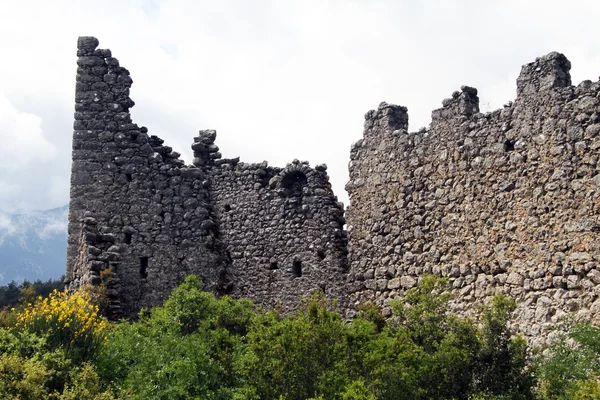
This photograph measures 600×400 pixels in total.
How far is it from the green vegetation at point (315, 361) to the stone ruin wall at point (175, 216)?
13.7 ft

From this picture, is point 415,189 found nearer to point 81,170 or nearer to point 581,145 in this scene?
point 581,145

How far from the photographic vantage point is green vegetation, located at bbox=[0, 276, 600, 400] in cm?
1109

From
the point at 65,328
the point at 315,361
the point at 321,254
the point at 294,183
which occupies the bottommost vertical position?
the point at 315,361

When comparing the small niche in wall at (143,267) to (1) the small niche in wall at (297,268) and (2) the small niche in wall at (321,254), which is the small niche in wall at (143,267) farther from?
(2) the small niche in wall at (321,254)

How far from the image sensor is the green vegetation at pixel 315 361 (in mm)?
11086

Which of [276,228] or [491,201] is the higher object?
[276,228]

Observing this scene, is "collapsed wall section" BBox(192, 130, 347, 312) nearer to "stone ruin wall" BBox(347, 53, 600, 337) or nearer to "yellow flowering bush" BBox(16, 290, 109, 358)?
"stone ruin wall" BBox(347, 53, 600, 337)

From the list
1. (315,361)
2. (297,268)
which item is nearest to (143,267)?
(297,268)

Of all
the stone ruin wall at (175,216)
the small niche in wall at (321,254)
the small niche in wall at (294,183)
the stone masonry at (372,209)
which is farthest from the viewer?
the small niche in wall at (294,183)

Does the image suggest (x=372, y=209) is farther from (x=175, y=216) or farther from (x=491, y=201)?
(x=175, y=216)

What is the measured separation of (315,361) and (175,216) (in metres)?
6.91

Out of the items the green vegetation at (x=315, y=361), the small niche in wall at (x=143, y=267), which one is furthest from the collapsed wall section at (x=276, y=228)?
the green vegetation at (x=315, y=361)

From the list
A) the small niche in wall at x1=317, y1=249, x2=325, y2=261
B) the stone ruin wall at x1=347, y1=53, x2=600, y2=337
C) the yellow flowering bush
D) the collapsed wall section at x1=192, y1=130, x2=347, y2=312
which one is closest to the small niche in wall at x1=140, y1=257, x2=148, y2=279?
the collapsed wall section at x1=192, y1=130, x2=347, y2=312

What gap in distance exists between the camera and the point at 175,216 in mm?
17734
